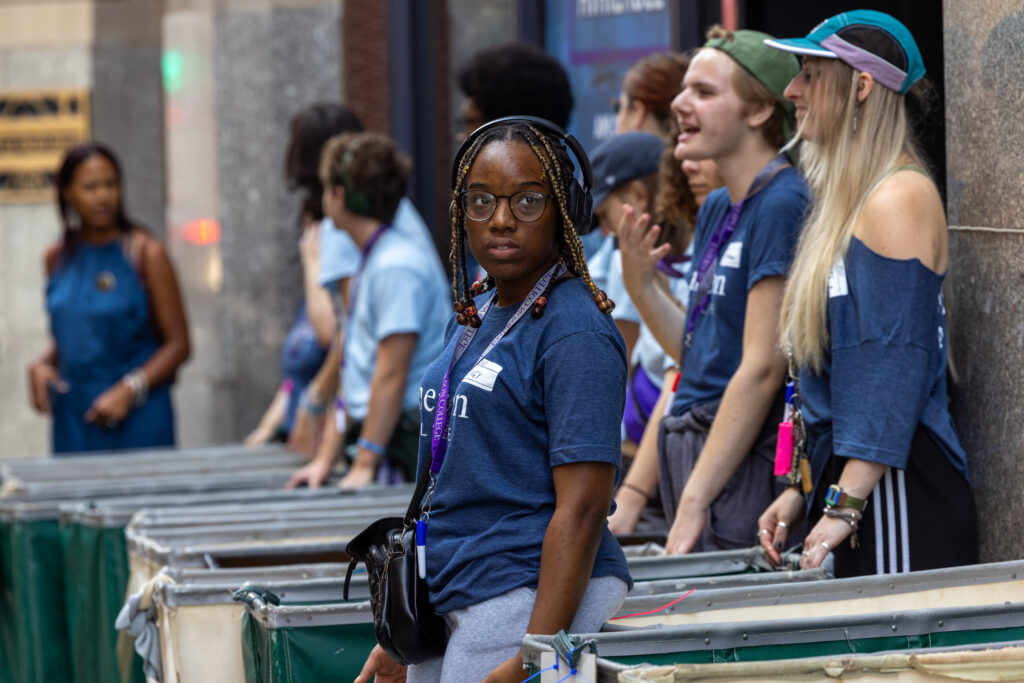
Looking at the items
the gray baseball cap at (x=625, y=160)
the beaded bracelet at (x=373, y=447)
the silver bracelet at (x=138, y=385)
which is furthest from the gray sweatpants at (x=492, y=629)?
the silver bracelet at (x=138, y=385)

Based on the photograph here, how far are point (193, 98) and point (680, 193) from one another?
17.2 ft

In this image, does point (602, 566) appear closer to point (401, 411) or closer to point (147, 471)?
point (401, 411)

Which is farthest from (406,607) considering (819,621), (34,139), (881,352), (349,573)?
(34,139)

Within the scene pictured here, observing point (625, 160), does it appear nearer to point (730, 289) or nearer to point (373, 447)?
point (730, 289)

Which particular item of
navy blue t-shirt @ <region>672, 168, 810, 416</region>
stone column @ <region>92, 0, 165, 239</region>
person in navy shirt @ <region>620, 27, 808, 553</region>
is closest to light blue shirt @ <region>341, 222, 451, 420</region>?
person in navy shirt @ <region>620, 27, 808, 553</region>

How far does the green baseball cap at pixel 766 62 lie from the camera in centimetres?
388

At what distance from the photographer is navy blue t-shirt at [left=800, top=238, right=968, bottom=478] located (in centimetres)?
325

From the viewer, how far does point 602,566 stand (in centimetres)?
259

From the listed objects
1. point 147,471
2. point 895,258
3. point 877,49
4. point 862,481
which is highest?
point 877,49

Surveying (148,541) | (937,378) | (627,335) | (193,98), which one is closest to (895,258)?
(937,378)

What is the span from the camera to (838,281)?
335 centimetres

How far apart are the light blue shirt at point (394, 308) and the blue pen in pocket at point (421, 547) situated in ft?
9.00

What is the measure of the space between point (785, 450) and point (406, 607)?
1.32 m

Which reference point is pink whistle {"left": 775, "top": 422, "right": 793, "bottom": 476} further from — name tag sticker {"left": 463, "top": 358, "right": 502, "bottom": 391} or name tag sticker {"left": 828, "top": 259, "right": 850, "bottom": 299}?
name tag sticker {"left": 463, "top": 358, "right": 502, "bottom": 391}
